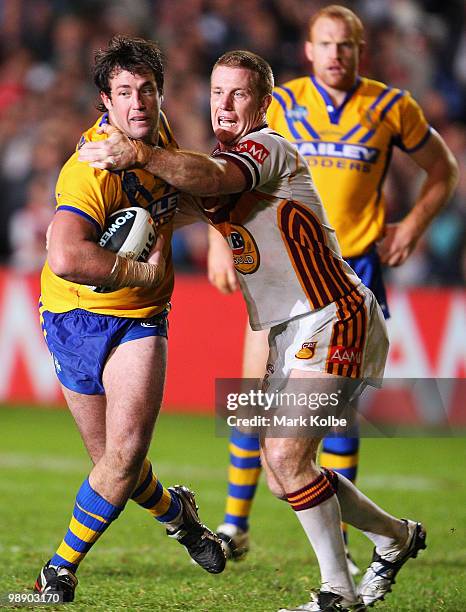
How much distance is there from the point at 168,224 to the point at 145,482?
1201mm

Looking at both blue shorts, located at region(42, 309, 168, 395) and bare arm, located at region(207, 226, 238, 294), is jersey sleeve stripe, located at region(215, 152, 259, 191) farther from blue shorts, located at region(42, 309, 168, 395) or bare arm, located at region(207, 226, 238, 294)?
bare arm, located at region(207, 226, 238, 294)

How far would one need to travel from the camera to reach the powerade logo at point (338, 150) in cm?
618

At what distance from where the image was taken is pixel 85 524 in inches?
191

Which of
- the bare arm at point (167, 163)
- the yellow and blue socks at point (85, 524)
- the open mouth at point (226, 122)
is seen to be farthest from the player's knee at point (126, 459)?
the open mouth at point (226, 122)

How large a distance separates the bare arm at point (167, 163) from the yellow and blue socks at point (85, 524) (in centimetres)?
143

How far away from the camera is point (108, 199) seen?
179 inches

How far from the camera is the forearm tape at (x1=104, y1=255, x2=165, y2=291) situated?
4410 mm

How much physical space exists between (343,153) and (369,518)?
6.97 feet

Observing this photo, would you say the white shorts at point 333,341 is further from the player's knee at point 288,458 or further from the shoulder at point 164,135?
the shoulder at point 164,135

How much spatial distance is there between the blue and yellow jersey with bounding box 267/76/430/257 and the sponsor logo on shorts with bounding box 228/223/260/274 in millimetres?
1475

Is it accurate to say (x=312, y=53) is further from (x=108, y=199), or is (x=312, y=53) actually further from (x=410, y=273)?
(x=410, y=273)

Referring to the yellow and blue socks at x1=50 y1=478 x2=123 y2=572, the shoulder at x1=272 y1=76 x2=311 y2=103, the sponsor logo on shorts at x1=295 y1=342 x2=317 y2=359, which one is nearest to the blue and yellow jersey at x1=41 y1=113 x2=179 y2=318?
the sponsor logo on shorts at x1=295 y1=342 x2=317 y2=359

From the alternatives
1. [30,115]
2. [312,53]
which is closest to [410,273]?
[30,115]

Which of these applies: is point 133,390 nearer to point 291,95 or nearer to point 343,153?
point 343,153
